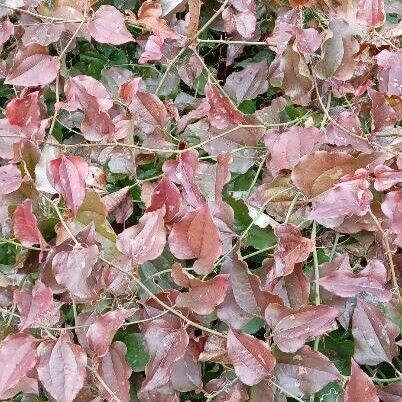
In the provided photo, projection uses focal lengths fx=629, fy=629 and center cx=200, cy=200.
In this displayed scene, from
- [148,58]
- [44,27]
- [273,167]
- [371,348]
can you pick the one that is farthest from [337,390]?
[44,27]

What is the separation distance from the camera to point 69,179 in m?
0.80

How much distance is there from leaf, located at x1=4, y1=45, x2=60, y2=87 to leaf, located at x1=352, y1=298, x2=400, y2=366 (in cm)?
58

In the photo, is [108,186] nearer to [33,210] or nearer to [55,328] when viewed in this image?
[33,210]

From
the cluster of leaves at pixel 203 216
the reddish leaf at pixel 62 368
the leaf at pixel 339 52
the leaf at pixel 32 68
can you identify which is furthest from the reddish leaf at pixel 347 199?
the leaf at pixel 32 68

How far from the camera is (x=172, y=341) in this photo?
746mm

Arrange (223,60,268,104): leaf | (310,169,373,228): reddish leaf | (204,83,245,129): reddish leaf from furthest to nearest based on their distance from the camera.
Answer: (223,60,268,104): leaf → (204,83,245,129): reddish leaf → (310,169,373,228): reddish leaf

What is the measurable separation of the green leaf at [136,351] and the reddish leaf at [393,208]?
336 mm

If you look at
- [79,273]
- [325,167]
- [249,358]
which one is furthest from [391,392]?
[79,273]

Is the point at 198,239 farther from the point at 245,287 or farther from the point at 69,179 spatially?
the point at 69,179

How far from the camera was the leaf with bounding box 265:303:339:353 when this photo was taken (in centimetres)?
70

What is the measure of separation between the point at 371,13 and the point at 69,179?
0.53 metres

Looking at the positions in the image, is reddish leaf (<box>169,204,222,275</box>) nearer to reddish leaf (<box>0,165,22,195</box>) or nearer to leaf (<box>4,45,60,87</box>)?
reddish leaf (<box>0,165,22,195</box>)

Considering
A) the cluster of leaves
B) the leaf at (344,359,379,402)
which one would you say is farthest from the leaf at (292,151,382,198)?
the leaf at (344,359,379,402)

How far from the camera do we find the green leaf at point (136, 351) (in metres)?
0.79
